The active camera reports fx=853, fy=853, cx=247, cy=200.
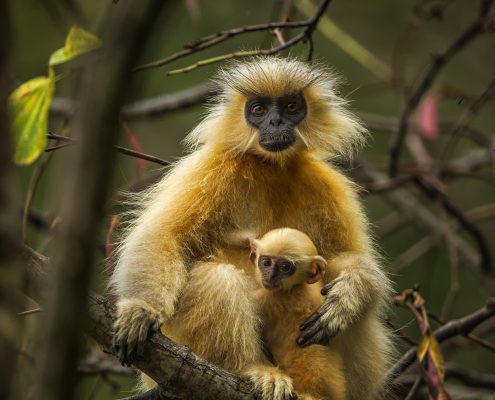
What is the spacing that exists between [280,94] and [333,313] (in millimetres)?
Result: 1053

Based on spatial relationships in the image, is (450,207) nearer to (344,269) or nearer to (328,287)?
(344,269)

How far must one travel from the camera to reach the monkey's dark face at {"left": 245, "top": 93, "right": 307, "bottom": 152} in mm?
3590

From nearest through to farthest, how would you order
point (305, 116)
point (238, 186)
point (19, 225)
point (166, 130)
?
point (19, 225), point (238, 186), point (305, 116), point (166, 130)

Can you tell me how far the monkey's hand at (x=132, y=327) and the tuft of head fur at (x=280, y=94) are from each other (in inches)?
42.2

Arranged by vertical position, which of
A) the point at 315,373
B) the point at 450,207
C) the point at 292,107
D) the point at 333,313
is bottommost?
the point at 315,373

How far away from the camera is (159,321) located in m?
2.80

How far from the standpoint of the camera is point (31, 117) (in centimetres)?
250

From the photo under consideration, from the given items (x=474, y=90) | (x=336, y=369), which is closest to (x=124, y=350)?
(x=336, y=369)

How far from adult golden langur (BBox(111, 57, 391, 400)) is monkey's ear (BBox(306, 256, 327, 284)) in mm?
70

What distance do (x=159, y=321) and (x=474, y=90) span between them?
6038mm

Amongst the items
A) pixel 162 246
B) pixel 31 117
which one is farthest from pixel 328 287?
pixel 31 117

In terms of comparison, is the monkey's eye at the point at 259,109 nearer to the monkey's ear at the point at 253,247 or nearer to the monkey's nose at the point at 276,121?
the monkey's nose at the point at 276,121

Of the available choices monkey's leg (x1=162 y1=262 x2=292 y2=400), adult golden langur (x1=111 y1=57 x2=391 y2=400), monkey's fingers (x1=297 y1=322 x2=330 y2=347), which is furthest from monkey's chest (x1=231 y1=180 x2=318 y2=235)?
monkey's fingers (x1=297 y1=322 x2=330 y2=347)

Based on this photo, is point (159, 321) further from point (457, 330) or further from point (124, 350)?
point (457, 330)
